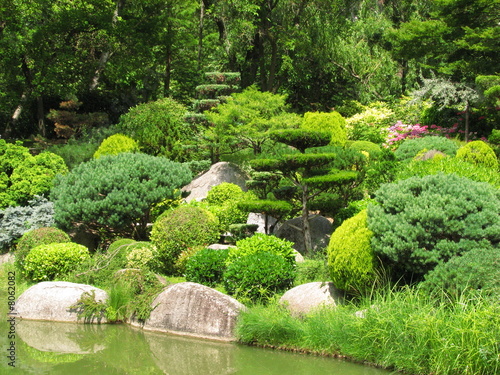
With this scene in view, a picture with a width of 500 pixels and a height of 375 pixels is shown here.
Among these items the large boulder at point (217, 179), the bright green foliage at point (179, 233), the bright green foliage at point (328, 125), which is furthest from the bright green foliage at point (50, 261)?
the bright green foliage at point (328, 125)

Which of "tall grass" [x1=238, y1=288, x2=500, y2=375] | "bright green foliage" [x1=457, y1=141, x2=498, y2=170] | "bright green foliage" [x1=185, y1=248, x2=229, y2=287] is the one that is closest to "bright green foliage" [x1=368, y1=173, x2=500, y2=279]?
"tall grass" [x1=238, y1=288, x2=500, y2=375]

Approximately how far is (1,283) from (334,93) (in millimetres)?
17697

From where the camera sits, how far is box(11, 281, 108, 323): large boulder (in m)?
8.65

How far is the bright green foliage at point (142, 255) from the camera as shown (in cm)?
1005

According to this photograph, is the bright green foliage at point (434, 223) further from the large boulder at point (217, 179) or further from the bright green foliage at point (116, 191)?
the large boulder at point (217, 179)

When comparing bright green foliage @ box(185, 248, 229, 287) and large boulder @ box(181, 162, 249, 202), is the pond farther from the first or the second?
large boulder @ box(181, 162, 249, 202)

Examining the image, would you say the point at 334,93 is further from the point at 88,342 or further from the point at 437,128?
the point at 88,342

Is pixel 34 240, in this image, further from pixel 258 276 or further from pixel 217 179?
pixel 217 179

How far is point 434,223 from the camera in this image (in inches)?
284

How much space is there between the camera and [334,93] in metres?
24.7

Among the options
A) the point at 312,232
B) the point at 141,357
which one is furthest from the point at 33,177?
the point at 141,357

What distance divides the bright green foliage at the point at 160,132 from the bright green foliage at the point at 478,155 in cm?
855

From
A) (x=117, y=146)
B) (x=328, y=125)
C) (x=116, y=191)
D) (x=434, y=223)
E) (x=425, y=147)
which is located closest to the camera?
(x=434, y=223)

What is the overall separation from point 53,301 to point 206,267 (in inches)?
104
